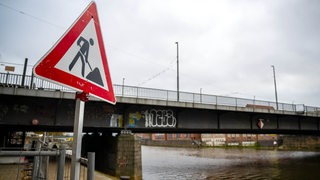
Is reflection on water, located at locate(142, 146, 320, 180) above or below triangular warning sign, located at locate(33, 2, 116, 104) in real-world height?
below

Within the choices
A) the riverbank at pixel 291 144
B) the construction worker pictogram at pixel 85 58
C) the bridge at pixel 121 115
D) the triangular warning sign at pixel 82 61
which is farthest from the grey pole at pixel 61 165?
the riverbank at pixel 291 144

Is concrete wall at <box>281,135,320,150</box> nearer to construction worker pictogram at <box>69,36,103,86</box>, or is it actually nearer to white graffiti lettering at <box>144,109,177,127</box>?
white graffiti lettering at <box>144,109,177,127</box>

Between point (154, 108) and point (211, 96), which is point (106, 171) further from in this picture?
point (211, 96)

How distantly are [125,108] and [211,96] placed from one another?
29.8ft

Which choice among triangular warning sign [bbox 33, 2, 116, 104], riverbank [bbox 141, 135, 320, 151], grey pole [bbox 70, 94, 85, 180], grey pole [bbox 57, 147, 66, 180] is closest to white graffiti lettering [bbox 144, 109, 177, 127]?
grey pole [bbox 57, 147, 66, 180]

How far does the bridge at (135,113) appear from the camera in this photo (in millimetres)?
14773

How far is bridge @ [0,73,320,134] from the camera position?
14773 mm

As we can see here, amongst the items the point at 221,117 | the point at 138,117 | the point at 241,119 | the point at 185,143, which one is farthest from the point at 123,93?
the point at 185,143

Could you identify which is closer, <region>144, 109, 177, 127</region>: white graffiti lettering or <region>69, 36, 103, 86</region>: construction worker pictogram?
<region>69, 36, 103, 86</region>: construction worker pictogram

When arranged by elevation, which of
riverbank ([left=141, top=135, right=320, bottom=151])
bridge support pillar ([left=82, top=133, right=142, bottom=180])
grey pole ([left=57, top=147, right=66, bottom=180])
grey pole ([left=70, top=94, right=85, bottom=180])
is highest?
grey pole ([left=70, top=94, right=85, bottom=180])

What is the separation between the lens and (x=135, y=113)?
18.9m

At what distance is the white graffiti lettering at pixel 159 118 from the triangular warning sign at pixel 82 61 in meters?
16.6

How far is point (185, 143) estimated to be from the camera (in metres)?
104

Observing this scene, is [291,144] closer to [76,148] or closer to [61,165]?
[61,165]
